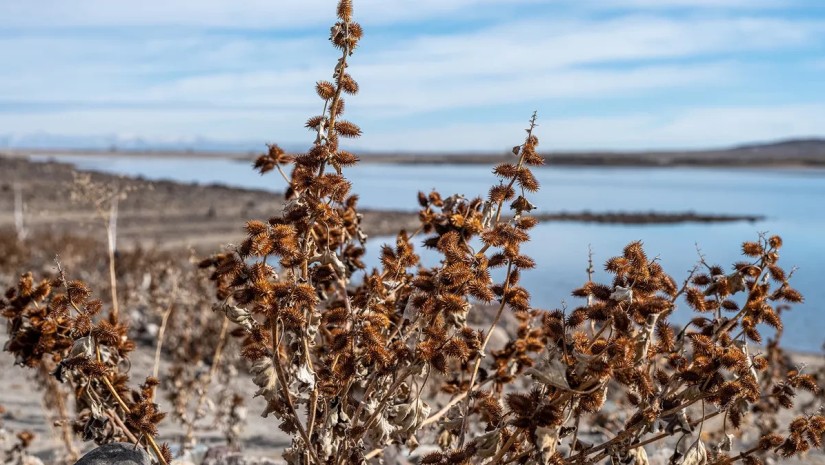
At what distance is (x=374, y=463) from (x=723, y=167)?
11257 centimetres

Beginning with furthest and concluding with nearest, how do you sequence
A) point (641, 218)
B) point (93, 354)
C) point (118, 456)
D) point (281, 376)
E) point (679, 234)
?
point (641, 218) → point (679, 234) → point (118, 456) → point (93, 354) → point (281, 376)

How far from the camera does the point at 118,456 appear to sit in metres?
3.30

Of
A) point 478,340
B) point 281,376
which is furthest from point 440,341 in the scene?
point 281,376

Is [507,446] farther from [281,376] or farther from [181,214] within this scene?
[181,214]

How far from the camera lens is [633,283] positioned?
2.77 metres

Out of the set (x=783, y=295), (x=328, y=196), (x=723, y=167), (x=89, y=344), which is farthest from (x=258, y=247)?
(x=723, y=167)

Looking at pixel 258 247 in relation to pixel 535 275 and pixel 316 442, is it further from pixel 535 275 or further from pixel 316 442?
pixel 535 275

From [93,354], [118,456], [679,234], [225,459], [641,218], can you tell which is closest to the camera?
[93,354]

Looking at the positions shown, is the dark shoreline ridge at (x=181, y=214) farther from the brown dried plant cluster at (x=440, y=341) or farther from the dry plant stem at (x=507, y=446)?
the dry plant stem at (x=507, y=446)

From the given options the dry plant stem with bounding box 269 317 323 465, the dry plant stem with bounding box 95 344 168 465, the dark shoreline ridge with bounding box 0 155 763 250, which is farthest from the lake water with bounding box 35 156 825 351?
the dark shoreline ridge with bounding box 0 155 763 250

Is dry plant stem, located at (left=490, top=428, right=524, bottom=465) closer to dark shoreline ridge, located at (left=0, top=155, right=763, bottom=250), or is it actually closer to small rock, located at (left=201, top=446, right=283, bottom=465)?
small rock, located at (left=201, top=446, right=283, bottom=465)

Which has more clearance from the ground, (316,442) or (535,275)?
(316,442)

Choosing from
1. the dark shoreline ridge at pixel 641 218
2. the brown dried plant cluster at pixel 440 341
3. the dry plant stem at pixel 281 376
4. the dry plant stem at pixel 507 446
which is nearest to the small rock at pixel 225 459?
the brown dried plant cluster at pixel 440 341

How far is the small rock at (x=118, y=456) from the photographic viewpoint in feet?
10.8
